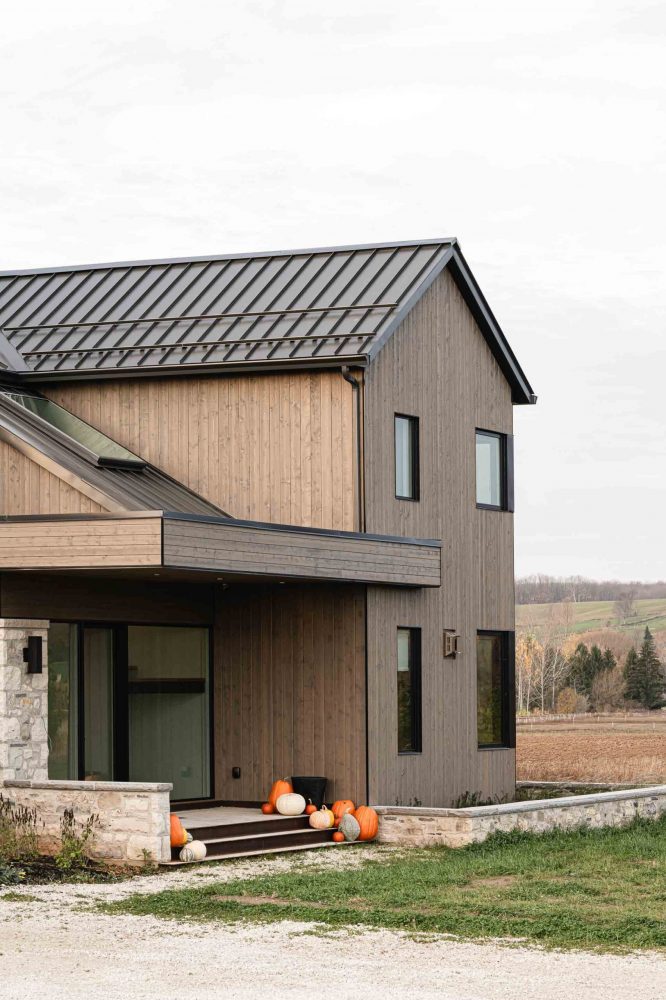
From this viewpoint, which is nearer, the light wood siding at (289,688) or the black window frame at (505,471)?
the light wood siding at (289,688)

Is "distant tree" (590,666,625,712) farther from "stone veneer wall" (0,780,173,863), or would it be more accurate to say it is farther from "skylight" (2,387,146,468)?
"stone veneer wall" (0,780,173,863)

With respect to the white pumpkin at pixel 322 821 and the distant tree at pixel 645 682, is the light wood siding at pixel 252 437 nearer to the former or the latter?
the white pumpkin at pixel 322 821

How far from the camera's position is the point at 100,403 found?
19281 millimetres

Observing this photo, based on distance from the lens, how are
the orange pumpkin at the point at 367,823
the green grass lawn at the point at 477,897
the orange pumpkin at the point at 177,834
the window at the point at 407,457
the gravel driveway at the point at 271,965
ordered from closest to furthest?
1. the gravel driveway at the point at 271,965
2. the green grass lawn at the point at 477,897
3. the orange pumpkin at the point at 177,834
4. the orange pumpkin at the point at 367,823
5. the window at the point at 407,457

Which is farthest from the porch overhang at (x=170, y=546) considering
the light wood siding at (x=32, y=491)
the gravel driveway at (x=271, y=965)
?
the gravel driveway at (x=271, y=965)

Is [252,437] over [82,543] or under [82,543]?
over

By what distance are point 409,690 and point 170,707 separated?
3.00 meters

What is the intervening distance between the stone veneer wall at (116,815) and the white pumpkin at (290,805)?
9.46 ft

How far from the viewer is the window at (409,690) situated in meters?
18.7

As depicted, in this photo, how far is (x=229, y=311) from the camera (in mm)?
19797

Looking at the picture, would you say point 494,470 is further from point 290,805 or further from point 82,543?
point 82,543

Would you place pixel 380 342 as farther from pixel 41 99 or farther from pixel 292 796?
pixel 41 99

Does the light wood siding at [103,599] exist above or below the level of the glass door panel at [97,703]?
above

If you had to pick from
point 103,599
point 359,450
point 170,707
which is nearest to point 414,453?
point 359,450
